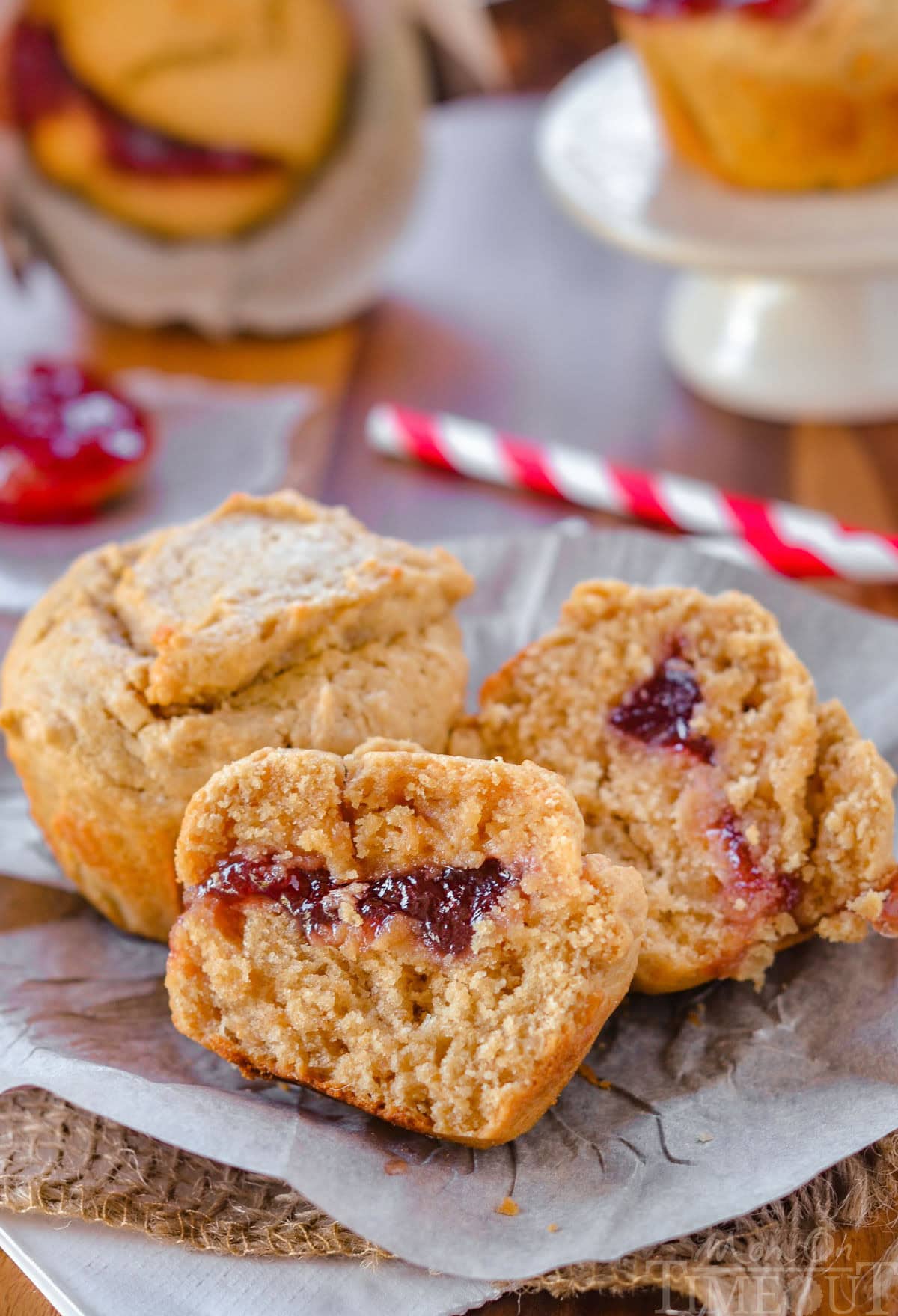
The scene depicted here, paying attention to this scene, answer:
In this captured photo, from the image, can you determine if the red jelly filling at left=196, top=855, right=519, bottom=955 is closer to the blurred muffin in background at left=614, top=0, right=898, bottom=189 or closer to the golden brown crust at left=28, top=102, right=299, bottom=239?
the blurred muffin in background at left=614, top=0, right=898, bottom=189

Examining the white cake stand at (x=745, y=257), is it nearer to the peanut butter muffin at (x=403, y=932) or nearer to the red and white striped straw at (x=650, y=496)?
the red and white striped straw at (x=650, y=496)

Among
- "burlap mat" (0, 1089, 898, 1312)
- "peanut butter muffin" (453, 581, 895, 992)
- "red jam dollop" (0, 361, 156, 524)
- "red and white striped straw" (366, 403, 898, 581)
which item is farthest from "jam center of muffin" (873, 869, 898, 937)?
"red jam dollop" (0, 361, 156, 524)

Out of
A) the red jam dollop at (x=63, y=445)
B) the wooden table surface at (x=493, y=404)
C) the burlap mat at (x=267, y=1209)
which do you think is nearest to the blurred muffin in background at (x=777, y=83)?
the wooden table surface at (x=493, y=404)

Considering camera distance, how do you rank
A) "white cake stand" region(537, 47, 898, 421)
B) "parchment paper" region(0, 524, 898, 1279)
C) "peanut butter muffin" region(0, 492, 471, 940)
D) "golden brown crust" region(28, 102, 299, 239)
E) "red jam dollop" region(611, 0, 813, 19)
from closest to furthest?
"parchment paper" region(0, 524, 898, 1279), "peanut butter muffin" region(0, 492, 471, 940), "red jam dollop" region(611, 0, 813, 19), "white cake stand" region(537, 47, 898, 421), "golden brown crust" region(28, 102, 299, 239)

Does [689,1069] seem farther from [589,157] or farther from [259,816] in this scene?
[589,157]

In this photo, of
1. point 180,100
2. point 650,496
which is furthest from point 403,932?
point 180,100

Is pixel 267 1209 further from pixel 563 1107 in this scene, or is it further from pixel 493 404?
pixel 493 404
